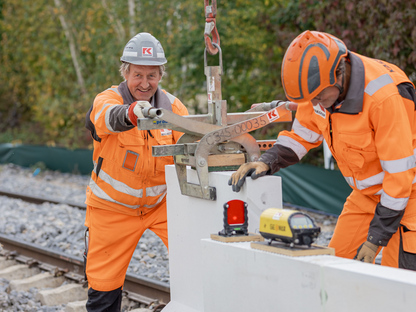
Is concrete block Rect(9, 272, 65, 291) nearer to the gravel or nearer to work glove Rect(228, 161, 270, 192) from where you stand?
the gravel

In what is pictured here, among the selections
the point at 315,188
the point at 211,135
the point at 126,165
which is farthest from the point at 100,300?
the point at 315,188

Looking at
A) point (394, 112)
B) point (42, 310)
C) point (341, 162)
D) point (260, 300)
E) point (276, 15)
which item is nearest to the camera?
point (260, 300)

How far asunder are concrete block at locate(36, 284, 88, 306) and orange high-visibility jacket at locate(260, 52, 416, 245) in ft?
12.3

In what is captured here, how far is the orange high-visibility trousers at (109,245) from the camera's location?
4398mm

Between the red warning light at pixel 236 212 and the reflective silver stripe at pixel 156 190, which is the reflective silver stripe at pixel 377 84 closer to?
the red warning light at pixel 236 212

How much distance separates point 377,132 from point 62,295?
13.9 feet

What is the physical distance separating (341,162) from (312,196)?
22.6 feet

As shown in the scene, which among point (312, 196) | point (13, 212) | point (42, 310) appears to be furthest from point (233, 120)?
point (13, 212)

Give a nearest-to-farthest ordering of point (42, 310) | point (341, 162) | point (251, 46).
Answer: point (341, 162) < point (42, 310) < point (251, 46)

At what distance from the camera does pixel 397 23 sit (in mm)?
9773

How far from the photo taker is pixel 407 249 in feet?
10.7

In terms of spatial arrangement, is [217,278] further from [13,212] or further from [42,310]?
[13,212]

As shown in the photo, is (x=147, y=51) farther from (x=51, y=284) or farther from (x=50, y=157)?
(x=50, y=157)

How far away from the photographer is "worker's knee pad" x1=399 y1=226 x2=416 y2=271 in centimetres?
326
